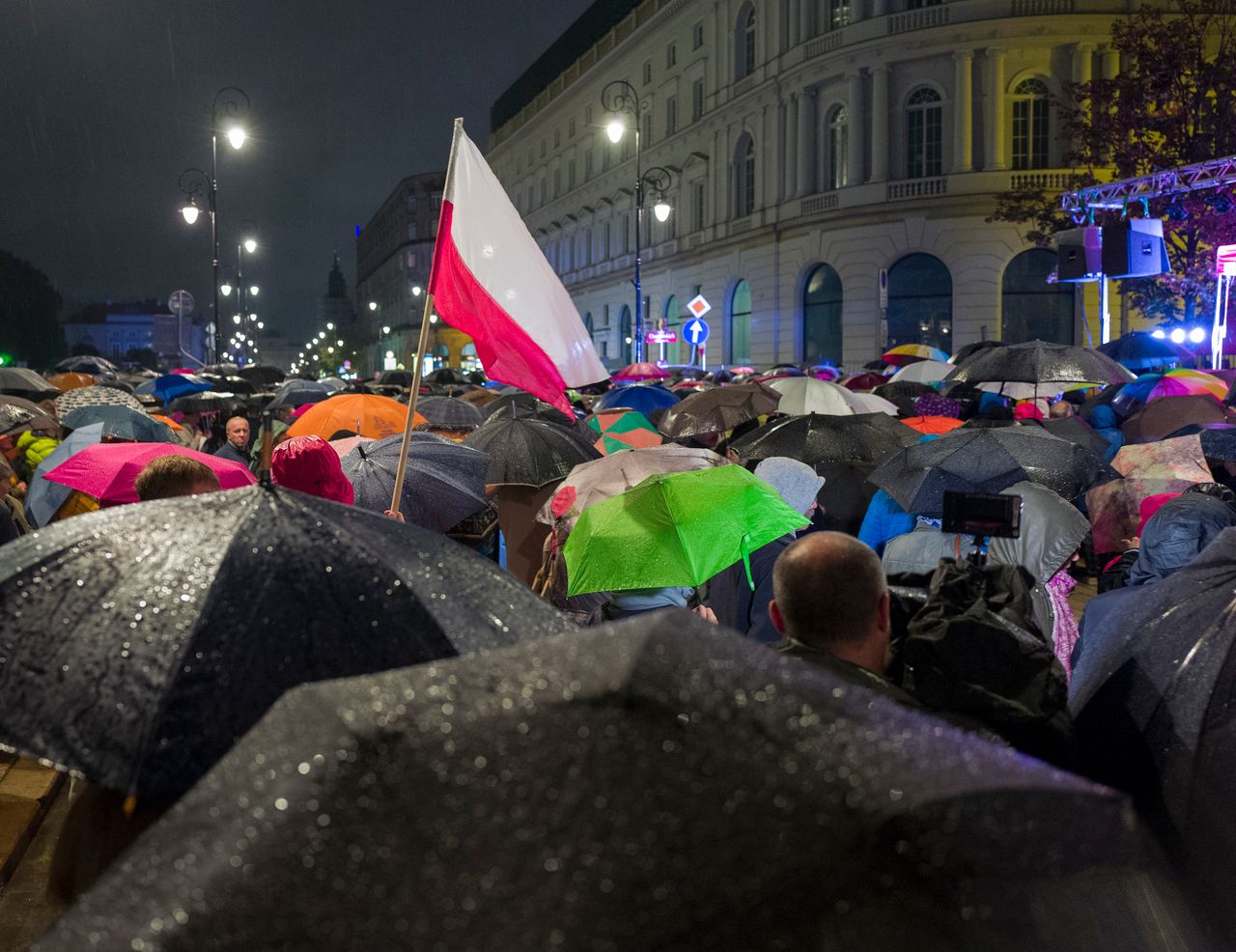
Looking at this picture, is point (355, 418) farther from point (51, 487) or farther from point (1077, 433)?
point (1077, 433)

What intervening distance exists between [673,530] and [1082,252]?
21.1 m

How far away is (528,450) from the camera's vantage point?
8.46 metres

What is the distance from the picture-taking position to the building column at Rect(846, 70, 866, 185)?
44456mm

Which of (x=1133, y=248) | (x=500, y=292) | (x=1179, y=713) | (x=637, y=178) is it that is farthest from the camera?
(x=637, y=178)

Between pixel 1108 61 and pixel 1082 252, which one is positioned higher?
pixel 1108 61

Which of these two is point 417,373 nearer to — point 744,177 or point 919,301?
point 919,301

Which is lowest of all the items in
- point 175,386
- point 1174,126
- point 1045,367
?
point 1045,367

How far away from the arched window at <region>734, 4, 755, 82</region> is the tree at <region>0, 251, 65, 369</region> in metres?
49.9

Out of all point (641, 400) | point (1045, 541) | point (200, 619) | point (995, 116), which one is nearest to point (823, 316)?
point (995, 116)

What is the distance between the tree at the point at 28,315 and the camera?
81812 mm

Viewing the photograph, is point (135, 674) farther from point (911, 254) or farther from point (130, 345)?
point (130, 345)

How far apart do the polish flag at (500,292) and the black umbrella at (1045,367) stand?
5922 mm

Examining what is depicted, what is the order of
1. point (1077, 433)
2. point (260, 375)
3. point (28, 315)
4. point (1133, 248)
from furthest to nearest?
1. point (28, 315)
2. point (260, 375)
3. point (1133, 248)
4. point (1077, 433)

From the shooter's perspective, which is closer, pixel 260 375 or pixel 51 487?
pixel 51 487
